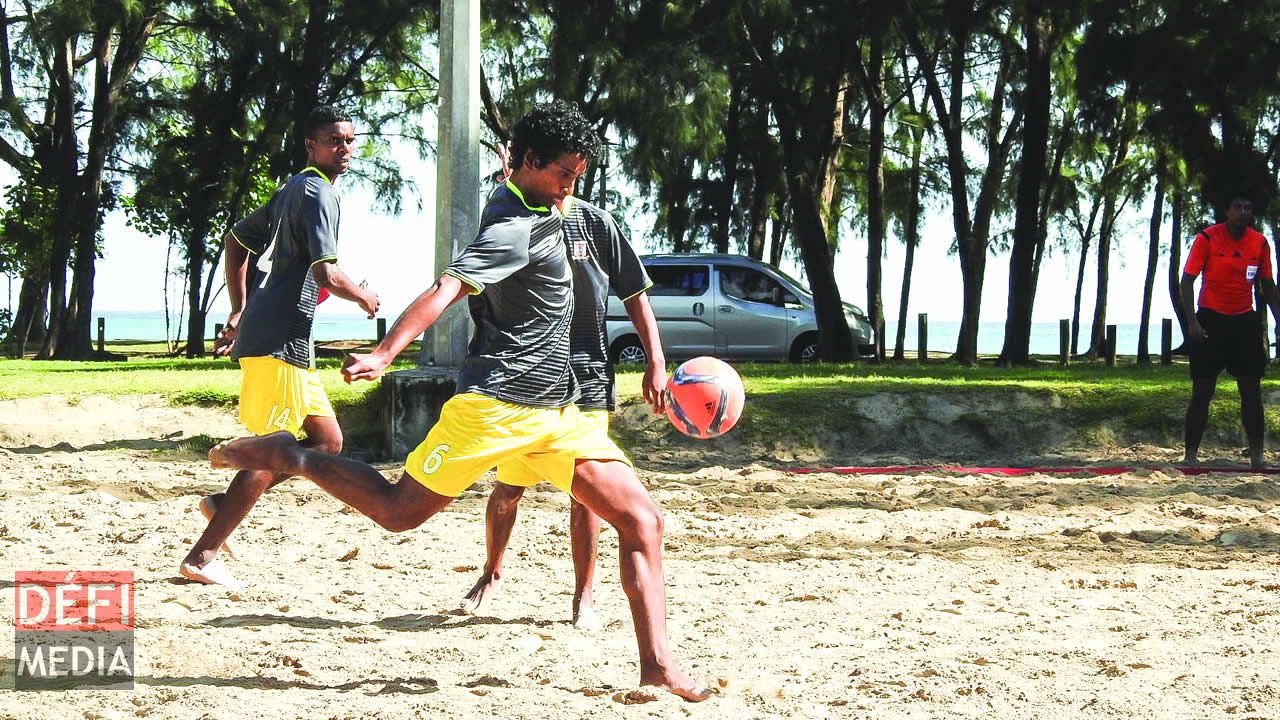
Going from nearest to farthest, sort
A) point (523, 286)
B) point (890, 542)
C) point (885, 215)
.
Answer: point (523, 286), point (890, 542), point (885, 215)

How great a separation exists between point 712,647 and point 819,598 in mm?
917

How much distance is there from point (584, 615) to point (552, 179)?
1666 millimetres

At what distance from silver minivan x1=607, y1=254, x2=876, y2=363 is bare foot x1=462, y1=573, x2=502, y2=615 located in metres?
15.8

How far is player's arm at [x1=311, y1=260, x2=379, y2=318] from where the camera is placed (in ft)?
16.6

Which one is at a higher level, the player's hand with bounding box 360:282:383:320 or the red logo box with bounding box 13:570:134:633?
the player's hand with bounding box 360:282:383:320

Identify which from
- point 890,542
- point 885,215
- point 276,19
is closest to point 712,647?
point 890,542

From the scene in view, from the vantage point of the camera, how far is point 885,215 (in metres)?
31.4

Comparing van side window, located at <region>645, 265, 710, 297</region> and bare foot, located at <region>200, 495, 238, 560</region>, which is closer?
A: bare foot, located at <region>200, 495, 238, 560</region>

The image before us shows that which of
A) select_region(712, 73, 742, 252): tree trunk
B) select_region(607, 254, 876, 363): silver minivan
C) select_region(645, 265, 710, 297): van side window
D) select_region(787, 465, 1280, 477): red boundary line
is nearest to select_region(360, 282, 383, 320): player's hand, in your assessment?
select_region(787, 465, 1280, 477): red boundary line

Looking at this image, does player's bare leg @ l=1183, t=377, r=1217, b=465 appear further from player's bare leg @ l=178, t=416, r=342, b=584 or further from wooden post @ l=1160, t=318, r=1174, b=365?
wooden post @ l=1160, t=318, r=1174, b=365

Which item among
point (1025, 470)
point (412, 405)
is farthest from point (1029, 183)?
point (412, 405)

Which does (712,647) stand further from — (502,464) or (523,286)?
(523,286)

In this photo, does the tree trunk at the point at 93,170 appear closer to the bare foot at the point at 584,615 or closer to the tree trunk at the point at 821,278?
the tree trunk at the point at 821,278

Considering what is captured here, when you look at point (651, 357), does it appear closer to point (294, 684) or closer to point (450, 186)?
point (294, 684)
